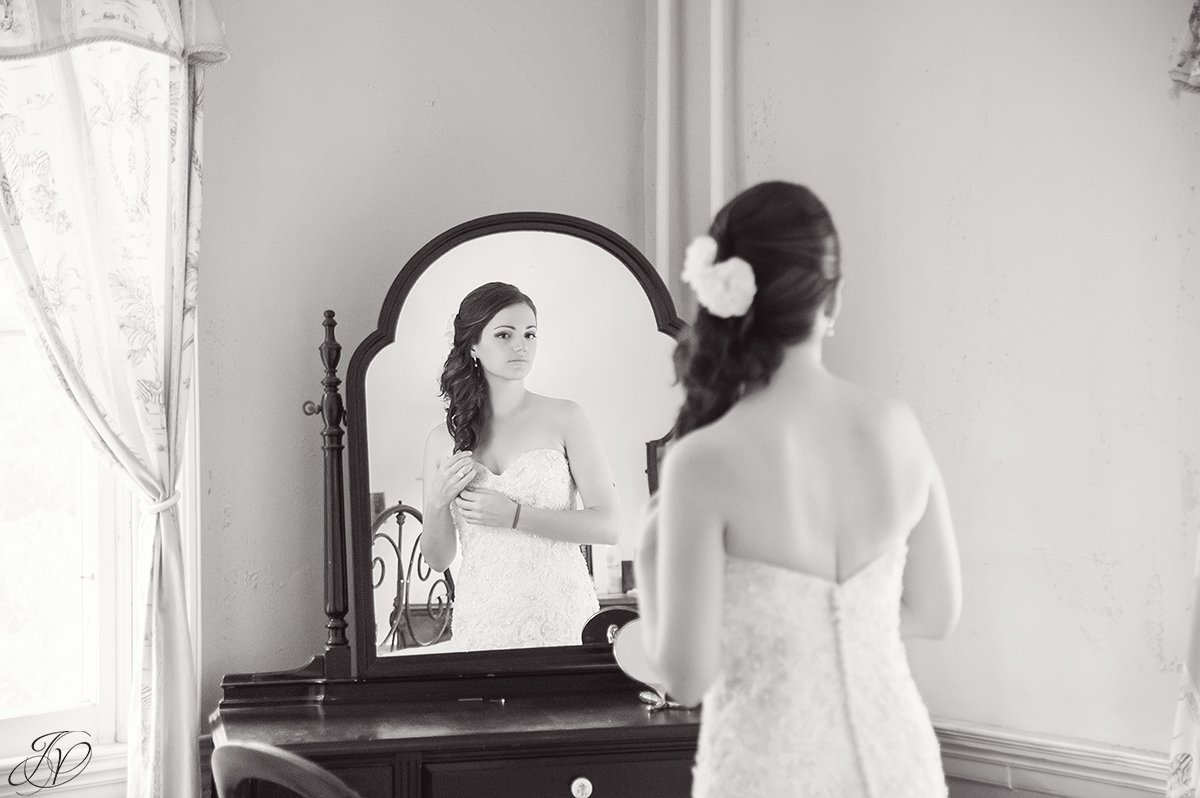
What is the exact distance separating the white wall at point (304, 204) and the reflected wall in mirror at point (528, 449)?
0.23 meters

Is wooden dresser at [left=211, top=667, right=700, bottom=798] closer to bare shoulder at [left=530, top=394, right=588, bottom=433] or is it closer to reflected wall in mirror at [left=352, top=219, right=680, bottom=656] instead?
reflected wall in mirror at [left=352, top=219, right=680, bottom=656]

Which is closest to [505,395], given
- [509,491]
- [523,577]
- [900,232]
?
[509,491]

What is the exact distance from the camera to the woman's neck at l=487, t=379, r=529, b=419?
260cm

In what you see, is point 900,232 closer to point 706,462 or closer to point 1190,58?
point 1190,58

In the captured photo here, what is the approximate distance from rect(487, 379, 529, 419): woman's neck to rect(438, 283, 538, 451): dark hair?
0.01m

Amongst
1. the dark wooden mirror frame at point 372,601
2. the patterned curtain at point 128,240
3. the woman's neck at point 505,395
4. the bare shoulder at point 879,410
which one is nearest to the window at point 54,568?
the patterned curtain at point 128,240

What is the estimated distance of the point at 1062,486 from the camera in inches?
89.0

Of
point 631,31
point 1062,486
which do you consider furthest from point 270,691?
point 631,31

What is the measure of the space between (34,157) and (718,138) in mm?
1532

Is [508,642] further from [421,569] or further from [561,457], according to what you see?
[561,457]

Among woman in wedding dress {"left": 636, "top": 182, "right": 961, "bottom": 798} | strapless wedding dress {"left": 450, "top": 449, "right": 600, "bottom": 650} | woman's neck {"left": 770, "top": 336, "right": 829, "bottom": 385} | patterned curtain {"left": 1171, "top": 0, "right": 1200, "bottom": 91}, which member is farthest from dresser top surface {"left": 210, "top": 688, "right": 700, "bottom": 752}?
patterned curtain {"left": 1171, "top": 0, "right": 1200, "bottom": 91}

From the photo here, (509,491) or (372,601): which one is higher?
(509,491)

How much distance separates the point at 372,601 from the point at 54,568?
66cm

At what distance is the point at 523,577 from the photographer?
8.38 feet
